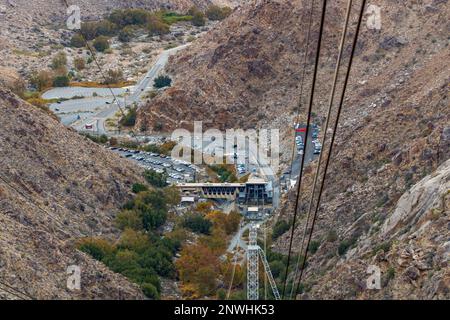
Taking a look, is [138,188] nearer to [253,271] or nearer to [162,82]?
[253,271]

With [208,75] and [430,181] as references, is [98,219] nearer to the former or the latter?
[430,181]

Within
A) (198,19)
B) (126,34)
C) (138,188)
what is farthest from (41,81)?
(138,188)

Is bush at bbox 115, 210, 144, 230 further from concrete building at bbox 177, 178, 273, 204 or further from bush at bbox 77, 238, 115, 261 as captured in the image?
concrete building at bbox 177, 178, 273, 204

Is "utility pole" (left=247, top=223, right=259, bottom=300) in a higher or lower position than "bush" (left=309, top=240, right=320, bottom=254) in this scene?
lower

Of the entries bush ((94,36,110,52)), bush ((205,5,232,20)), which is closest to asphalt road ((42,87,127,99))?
bush ((94,36,110,52))

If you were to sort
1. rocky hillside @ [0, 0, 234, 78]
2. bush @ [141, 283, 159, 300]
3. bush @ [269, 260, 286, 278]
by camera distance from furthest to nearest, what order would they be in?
rocky hillside @ [0, 0, 234, 78], bush @ [269, 260, 286, 278], bush @ [141, 283, 159, 300]
